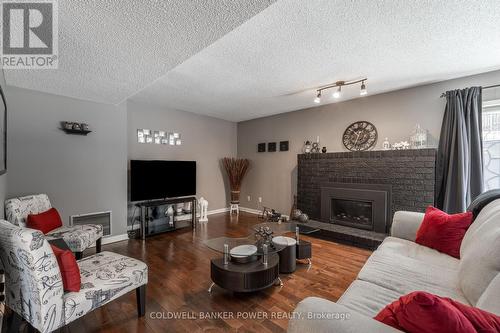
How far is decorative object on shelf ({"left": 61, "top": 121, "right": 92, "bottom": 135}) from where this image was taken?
10.1ft

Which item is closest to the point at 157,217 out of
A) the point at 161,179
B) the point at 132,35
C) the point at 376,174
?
the point at 161,179

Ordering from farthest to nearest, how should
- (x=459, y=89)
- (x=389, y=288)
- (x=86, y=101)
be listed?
1. (x=86, y=101)
2. (x=459, y=89)
3. (x=389, y=288)

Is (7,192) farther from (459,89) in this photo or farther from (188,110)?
(459,89)

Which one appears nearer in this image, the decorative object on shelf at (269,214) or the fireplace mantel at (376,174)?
the fireplace mantel at (376,174)

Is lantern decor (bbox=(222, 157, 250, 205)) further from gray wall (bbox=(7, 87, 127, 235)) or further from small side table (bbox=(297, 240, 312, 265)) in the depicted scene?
small side table (bbox=(297, 240, 312, 265))

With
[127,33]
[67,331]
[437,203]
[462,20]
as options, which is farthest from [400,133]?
[67,331]

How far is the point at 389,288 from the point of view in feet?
4.76

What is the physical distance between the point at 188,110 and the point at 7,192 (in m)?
3.17

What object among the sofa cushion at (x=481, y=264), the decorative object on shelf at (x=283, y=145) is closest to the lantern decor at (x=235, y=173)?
the decorative object on shelf at (x=283, y=145)

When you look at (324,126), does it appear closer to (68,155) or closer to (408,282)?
(408,282)

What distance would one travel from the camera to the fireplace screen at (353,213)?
12.4 feet

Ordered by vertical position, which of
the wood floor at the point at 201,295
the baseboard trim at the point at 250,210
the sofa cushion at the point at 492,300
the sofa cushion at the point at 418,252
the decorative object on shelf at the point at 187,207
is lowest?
the wood floor at the point at 201,295

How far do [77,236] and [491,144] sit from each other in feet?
17.8

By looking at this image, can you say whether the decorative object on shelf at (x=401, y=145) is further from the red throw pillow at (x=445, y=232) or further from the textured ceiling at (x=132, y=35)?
the textured ceiling at (x=132, y=35)
